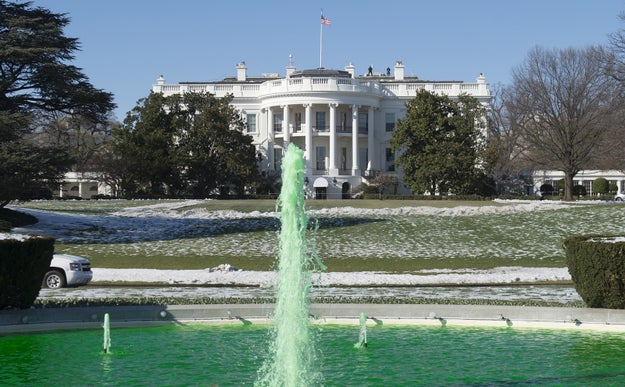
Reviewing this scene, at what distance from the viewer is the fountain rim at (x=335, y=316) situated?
540 inches

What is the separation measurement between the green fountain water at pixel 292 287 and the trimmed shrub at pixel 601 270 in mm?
6699

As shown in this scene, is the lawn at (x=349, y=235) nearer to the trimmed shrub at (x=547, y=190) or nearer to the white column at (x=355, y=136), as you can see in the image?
the white column at (x=355, y=136)

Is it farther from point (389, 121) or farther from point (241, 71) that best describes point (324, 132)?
point (241, 71)

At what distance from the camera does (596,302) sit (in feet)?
47.3

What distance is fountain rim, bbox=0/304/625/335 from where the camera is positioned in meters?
13.7

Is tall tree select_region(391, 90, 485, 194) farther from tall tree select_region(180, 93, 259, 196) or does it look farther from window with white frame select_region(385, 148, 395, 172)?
window with white frame select_region(385, 148, 395, 172)

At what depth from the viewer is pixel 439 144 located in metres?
61.5

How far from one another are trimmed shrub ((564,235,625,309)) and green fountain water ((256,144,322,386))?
6699 millimetres

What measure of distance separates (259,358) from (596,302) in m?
6.66

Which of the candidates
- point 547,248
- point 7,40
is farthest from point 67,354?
point 7,40

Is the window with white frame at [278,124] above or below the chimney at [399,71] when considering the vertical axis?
below

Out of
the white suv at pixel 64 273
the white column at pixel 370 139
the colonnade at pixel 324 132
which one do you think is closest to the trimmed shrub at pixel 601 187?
the colonnade at pixel 324 132

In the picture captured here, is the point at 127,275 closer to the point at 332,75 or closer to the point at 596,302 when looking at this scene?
the point at 596,302

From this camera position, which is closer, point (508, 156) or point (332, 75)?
point (508, 156)
